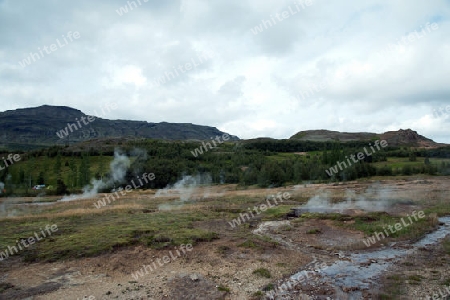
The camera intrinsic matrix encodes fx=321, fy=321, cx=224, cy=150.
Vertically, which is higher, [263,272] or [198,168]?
[198,168]

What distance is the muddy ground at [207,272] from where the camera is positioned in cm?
1446

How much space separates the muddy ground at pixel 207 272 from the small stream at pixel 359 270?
48 cm

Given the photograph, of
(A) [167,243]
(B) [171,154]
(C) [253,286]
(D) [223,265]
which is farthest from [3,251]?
(B) [171,154]

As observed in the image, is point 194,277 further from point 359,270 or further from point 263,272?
point 359,270

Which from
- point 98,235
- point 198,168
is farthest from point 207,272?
point 198,168

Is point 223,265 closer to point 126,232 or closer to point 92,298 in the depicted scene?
point 92,298

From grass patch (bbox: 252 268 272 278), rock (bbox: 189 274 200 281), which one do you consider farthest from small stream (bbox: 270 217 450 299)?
rock (bbox: 189 274 200 281)

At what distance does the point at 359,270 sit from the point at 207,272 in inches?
322

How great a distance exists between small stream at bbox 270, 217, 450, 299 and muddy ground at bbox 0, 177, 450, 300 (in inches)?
18.8

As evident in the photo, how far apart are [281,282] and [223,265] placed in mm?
3908

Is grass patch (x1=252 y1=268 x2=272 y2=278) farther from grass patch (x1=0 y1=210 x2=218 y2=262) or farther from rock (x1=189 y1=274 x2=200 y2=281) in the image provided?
grass patch (x1=0 y1=210 x2=218 y2=262)

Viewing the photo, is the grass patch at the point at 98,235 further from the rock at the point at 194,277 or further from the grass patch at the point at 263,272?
the grass patch at the point at 263,272

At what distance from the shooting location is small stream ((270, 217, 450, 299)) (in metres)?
15.1

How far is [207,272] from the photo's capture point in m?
17.2
